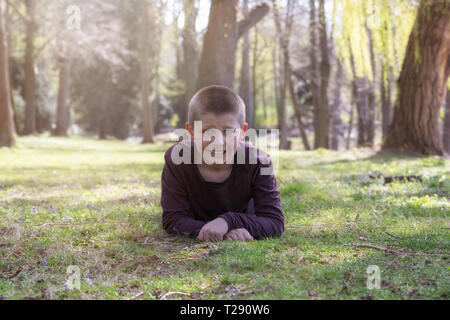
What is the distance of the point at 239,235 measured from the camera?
3.26 m

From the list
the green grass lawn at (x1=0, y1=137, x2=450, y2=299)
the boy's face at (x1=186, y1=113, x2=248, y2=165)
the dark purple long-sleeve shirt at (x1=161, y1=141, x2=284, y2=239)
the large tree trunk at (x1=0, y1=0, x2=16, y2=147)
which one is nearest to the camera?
the green grass lawn at (x1=0, y1=137, x2=450, y2=299)

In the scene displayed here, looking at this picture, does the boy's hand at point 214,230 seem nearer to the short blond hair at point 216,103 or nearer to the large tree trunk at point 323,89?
the short blond hair at point 216,103

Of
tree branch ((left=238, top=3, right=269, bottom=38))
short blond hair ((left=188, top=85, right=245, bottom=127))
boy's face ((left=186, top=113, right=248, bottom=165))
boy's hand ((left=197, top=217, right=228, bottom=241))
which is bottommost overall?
boy's hand ((left=197, top=217, right=228, bottom=241))

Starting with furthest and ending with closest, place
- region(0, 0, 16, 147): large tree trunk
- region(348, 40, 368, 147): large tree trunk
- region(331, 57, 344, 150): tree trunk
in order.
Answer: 1. region(331, 57, 344, 150): tree trunk
2. region(348, 40, 368, 147): large tree trunk
3. region(0, 0, 16, 147): large tree trunk

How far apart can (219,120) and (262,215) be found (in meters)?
0.88

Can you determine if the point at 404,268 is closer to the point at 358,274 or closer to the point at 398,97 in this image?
the point at 358,274

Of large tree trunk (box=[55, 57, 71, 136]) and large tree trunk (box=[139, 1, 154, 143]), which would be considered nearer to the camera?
large tree trunk (box=[139, 1, 154, 143])

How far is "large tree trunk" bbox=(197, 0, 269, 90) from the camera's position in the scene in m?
9.06

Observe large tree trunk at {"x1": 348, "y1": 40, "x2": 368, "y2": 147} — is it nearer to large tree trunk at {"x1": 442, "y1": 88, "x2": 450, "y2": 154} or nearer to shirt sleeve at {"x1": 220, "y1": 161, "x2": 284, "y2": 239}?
large tree trunk at {"x1": 442, "y1": 88, "x2": 450, "y2": 154}

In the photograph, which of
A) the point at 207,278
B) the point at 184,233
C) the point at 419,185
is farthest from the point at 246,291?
the point at 419,185

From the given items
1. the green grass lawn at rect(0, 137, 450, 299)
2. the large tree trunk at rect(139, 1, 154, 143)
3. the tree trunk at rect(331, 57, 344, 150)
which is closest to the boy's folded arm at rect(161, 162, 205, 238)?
the green grass lawn at rect(0, 137, 450, 299)

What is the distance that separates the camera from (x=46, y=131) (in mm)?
35406

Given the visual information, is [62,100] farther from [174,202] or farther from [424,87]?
[174,202]

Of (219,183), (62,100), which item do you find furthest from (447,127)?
(62,100)
